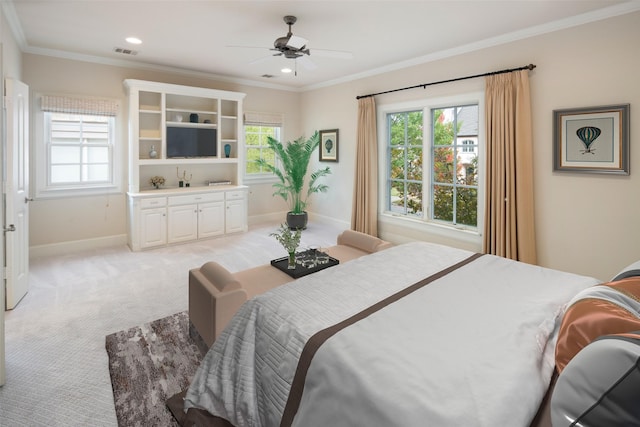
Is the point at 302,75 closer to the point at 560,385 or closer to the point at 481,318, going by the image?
the point at 481,318

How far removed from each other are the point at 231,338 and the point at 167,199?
4028 millimetres

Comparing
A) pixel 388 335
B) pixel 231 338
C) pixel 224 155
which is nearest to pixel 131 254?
pixel 224 155

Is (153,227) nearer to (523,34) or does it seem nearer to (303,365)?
(303,365)

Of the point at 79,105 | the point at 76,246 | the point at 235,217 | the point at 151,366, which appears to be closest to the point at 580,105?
the point at 151,366

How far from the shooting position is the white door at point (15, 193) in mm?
2996

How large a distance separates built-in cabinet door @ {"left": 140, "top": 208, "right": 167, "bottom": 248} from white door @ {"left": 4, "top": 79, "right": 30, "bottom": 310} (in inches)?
63.0

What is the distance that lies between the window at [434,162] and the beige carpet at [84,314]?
4.90ft

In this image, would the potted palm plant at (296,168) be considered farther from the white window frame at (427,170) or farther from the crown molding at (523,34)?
the crown molding at (523,34)

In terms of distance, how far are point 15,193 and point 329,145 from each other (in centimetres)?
474

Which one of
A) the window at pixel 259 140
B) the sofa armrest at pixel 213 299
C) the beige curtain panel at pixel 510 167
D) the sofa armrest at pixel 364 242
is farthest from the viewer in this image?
the window at pixel 259 140

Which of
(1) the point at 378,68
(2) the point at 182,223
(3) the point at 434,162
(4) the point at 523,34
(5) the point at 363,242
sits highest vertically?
(1) the point at 378,68

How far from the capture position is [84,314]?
3139mm

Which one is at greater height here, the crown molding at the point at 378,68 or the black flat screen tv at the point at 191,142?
the crown molding at the point at 378,68

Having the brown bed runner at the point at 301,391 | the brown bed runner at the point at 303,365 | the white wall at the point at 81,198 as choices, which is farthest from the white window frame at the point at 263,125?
the brown bed runner at the point at 303,365
